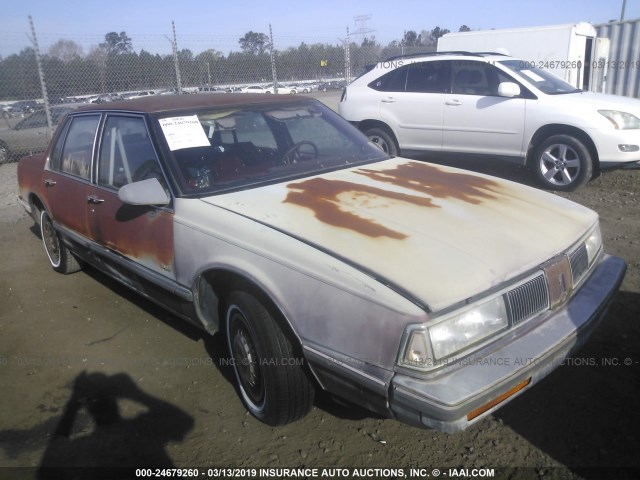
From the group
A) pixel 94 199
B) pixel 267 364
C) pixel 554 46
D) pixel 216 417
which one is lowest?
pixel 216 417

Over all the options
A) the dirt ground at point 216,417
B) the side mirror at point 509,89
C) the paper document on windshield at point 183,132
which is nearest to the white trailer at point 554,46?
the side mirror at point 509,89

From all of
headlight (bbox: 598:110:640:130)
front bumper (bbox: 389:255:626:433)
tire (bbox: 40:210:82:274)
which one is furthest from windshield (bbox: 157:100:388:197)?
headlight (bbox: 598:110:640:130)

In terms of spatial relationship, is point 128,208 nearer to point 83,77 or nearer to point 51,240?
point 51,240

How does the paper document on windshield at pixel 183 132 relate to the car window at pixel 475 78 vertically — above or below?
below

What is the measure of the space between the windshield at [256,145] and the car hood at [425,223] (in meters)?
0.20

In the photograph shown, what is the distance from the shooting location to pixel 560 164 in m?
6.79

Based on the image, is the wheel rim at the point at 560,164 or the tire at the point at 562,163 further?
the wheel rim at the point at 560,164

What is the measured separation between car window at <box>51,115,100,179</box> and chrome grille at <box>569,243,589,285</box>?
3271 millimetres

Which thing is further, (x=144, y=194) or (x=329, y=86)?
(x=329, y=86)

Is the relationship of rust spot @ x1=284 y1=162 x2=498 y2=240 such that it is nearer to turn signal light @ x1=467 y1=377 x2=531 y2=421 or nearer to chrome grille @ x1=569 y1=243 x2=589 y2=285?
chrome grille @ x1=569 y1=243 x2=589 y2=285

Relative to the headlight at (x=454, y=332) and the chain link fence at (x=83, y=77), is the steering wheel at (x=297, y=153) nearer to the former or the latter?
the headlight at (x=454, y=332)

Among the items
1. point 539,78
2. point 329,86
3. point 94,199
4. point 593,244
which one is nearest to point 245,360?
point 94,199

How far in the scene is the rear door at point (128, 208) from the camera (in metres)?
3.16

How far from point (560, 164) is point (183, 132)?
5258 millimetres
